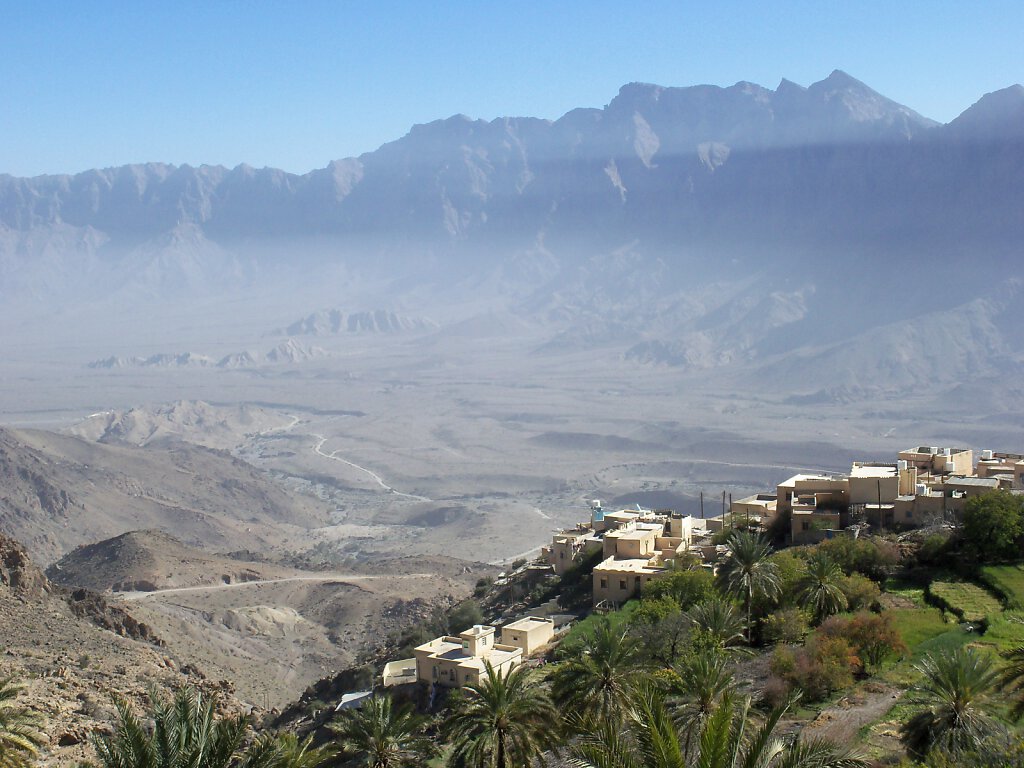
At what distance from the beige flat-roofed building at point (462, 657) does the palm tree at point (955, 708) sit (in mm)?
15036

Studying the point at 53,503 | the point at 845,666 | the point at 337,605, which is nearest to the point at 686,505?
the point at 337,605

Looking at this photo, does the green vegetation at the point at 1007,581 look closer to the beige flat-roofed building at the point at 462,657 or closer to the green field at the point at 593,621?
the green field at the point at 593,621

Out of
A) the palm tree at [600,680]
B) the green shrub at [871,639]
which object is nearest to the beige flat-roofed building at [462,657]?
the palm tree at [600,680]

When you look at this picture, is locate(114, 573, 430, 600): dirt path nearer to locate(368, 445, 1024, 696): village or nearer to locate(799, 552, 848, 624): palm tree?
locate(368, 445, 1024, 696): village

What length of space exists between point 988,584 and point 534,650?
13245 millimetres

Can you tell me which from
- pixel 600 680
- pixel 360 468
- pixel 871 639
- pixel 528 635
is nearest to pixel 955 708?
pixel 600 680

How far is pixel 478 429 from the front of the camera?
18312 centimetres

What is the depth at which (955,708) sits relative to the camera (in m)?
17.2

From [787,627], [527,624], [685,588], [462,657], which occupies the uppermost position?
[787,627]

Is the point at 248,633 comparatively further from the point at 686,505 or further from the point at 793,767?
the point at 686,505

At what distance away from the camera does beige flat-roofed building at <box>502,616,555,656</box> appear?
32.9m

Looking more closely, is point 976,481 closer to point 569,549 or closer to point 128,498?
point 569,549

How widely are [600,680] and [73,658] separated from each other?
22.5m

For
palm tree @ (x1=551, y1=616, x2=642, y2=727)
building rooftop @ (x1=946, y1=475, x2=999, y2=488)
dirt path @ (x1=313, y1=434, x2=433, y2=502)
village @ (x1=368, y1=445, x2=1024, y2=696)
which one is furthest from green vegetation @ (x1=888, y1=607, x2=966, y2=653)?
dirt path @ (x1=313, y1=434, x2=433, y2=502)
